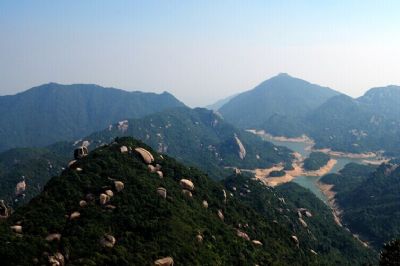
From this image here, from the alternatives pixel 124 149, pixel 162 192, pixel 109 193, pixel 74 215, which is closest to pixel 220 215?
pixel 162 192

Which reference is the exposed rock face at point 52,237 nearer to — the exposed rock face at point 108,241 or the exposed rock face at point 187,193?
the exposed rock face at point 108,241

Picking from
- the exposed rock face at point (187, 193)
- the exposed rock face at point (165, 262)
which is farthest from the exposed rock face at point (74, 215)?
the exposed rock face at point (187, 193)

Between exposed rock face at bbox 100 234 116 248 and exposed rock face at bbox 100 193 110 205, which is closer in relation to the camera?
exposed rock face at bbox 100 234 116 248

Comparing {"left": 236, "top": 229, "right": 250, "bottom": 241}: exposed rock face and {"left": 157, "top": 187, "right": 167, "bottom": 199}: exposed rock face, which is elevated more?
{"left": 157, "top": 187, "right": 167, "bottom": 199}: exposed rock face

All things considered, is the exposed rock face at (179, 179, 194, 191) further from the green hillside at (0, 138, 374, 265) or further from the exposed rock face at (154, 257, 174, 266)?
the exposed rock face at (154, 257, 174, 266)

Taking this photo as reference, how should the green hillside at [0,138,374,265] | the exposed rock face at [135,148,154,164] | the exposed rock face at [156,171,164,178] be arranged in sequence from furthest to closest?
the exposed rock face at [135,148,154,164], the exposed rock face at [156,171,164,178], the green hillside at [0,138,374,265]

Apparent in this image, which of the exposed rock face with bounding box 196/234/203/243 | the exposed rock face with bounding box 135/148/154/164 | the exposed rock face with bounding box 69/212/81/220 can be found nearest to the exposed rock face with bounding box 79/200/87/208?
the exposed rock face with bounding box 69/212/81/220
